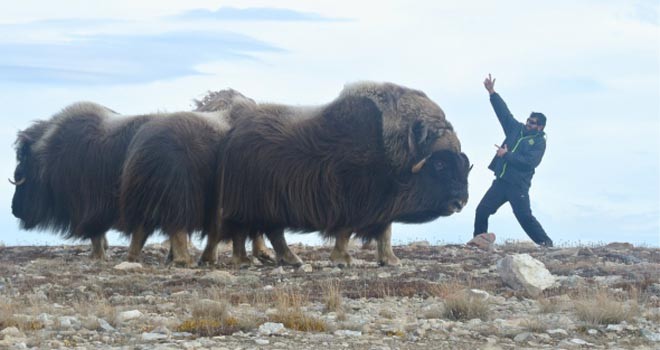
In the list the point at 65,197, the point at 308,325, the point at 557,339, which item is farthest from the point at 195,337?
the point at 65,197

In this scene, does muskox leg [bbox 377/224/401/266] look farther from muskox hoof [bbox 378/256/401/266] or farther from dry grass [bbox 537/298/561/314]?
dry grass [bbox 537/298/561/314]

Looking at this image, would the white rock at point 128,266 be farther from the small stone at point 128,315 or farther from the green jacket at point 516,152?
the green jacket at point 516,152

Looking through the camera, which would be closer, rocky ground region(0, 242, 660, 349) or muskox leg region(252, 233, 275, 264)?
rocky ground region(0, 242, 660, 349)

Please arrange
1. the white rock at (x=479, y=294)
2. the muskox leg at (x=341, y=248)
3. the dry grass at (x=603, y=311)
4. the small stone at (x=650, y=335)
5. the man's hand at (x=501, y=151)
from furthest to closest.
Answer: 1. the man's hand at (x=501, y=151)
2. the muskox leg at (x=341, y=248)
3. the white rock at (x=479, y=294)
4. the dry grass at (x=603, y=311)
5. the small stone at (x=650, y=335)

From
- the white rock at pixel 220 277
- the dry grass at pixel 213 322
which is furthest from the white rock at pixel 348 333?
the white rock at pixel 220 277

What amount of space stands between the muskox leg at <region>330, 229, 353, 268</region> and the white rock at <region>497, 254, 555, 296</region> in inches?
88.8

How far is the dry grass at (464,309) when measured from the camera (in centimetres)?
725

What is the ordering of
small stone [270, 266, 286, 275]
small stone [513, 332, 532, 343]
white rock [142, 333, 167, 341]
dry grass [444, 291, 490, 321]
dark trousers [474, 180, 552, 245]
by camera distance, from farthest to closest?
dark trousers [474, 180, 552, 245]
small stone [270, 266, 286, 275]
dry grass [444, 291, 490, 321]
small stone [513, 332, 532, 343]
white rock [142, 333, 167, 341]

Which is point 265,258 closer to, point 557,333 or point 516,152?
point 516,152

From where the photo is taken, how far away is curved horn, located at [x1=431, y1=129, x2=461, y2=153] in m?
10.8

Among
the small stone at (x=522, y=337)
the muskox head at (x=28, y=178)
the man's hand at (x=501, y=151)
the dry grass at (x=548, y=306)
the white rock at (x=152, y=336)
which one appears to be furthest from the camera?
the man's hand at (x=501, y=151)

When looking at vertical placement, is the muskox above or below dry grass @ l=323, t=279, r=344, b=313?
above

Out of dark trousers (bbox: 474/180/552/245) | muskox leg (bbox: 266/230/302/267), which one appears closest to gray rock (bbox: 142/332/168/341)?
muskox leg (bbox: 266/230/302/267)

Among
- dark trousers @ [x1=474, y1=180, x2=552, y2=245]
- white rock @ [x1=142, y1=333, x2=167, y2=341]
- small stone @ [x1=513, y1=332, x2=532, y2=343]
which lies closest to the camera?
white rock @ [x1=142, y1=333, x2=167, y2=341]
